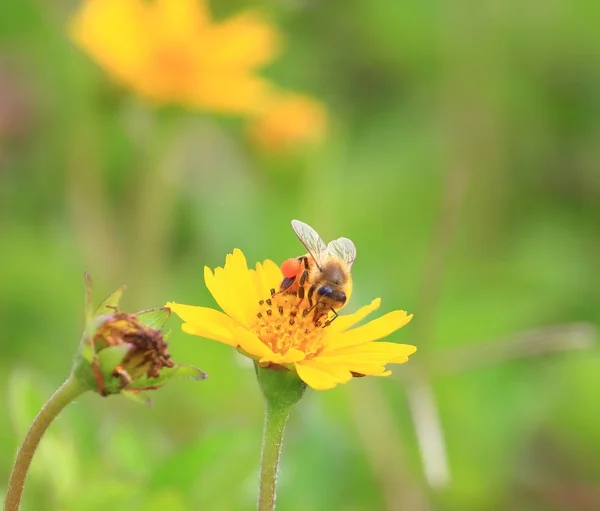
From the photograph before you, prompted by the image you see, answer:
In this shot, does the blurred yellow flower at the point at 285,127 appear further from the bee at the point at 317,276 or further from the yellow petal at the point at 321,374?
the yellow petal at the point at 321,374

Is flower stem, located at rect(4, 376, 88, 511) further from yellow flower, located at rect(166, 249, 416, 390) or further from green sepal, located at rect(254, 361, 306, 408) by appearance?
green sepal, located at rect(254, 361, 306, 408)

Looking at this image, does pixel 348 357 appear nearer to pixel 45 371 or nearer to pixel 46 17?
pixel 45 371

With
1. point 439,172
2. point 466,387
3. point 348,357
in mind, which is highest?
point 439,172

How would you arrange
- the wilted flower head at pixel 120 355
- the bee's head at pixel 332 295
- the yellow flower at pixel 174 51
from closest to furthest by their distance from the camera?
the wilted flower head at pixel 120 355 < the bee's head at pixel 332 295 < the yellow flower at pixel 174 51

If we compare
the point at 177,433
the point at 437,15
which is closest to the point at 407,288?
the point at 177,433

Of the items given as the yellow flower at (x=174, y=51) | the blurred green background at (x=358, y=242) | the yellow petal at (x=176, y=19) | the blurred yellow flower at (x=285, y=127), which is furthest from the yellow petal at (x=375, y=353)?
the blurred yellow flower at (x=285, y=127)

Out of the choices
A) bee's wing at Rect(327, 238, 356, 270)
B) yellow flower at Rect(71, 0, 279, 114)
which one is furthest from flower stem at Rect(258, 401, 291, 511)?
yellow flower at Rect(71, 0, 279, 114)

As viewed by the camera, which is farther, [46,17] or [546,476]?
[46,17]

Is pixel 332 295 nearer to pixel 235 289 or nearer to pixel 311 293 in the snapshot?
pixel 311 293
